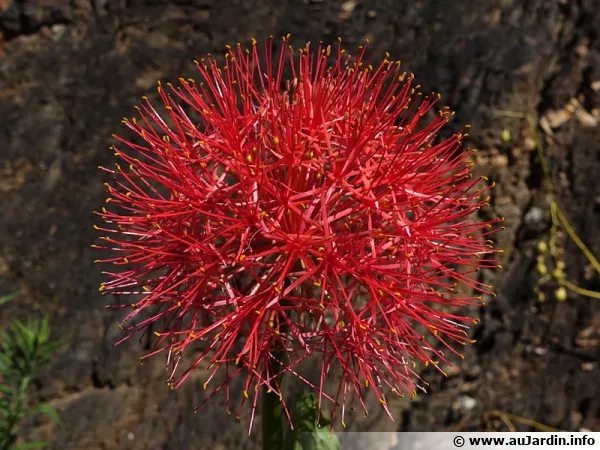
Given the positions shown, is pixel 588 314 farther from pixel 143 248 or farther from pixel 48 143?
pixel 48 143

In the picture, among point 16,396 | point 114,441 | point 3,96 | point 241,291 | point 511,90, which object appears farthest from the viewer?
point 511,90

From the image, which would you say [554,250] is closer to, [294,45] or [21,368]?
[294,45]

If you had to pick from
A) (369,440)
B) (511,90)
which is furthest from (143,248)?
(511,90)

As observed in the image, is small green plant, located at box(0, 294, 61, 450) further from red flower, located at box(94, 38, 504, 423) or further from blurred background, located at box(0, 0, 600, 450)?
red flower, located at box(94, 38, 504, 423)

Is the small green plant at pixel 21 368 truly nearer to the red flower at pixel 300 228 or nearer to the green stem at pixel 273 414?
the red flower at pixel 300 228

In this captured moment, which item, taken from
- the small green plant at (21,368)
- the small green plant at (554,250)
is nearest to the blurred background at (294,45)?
the small green plant at (554,250)

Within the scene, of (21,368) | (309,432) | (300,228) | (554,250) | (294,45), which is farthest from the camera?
(554,250)

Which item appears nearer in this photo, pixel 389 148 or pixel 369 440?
pixel 389 148
